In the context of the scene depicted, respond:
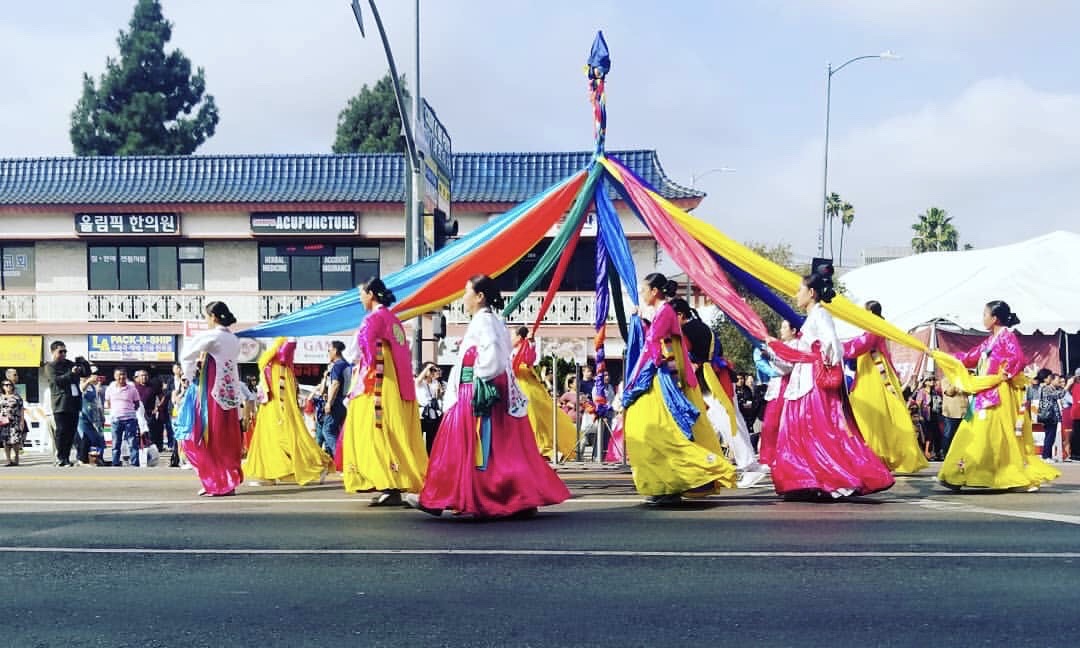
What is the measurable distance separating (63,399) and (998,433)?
1271 cm

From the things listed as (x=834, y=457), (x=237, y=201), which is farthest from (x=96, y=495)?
(x=237, y=201)

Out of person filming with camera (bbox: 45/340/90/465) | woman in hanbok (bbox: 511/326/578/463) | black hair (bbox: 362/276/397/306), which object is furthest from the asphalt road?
person filming with camera (bbox: 45/340/90/465)

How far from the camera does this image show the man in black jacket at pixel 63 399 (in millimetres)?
16391

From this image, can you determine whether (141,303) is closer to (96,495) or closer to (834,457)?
(96,495)

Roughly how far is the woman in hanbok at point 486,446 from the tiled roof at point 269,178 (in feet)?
66.0

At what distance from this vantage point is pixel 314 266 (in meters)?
29.4

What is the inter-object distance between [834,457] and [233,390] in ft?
18.9

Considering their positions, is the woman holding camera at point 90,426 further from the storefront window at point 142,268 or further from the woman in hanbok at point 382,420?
the storefront window at point 142,268

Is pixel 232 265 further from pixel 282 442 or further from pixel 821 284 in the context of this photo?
pixel 821 284

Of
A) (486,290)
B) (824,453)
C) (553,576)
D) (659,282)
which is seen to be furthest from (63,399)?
(553,576)

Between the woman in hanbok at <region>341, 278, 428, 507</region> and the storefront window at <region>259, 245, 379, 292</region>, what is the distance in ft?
65.4

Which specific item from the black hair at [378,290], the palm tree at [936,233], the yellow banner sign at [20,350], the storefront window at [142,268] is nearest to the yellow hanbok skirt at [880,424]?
the black hair at [378,290]

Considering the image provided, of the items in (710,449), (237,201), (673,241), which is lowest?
(710,449)

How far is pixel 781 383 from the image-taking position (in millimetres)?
12406
